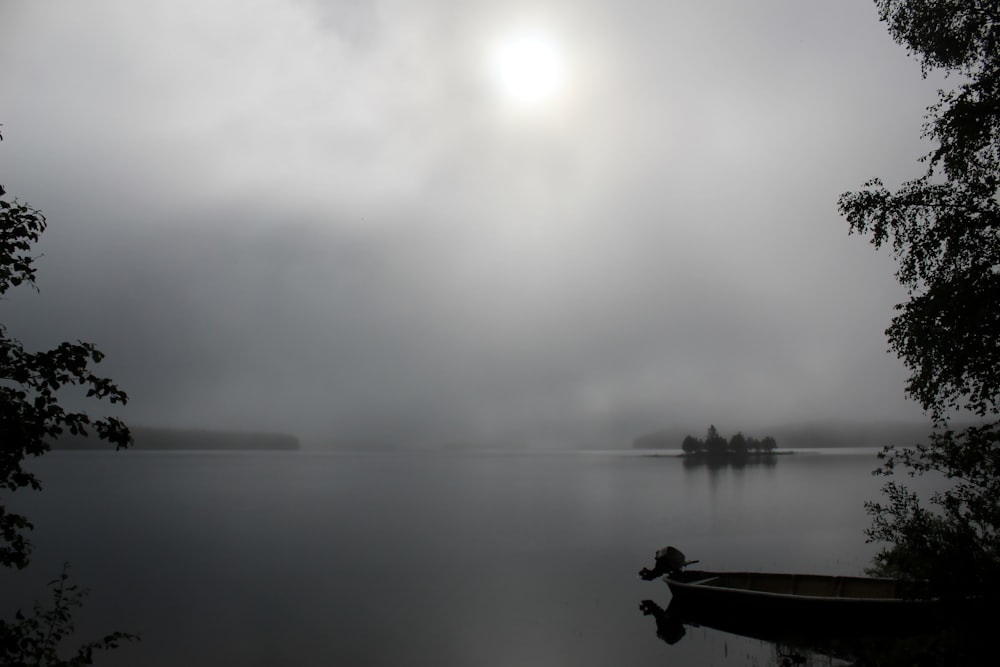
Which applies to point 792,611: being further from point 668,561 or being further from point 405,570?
point 405,570

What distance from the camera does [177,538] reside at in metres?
53.5

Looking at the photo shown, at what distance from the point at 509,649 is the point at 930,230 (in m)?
22.9

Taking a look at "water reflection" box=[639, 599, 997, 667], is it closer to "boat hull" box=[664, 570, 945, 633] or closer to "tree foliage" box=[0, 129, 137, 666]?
"boat hull" box=[664, 570, 945, 633]

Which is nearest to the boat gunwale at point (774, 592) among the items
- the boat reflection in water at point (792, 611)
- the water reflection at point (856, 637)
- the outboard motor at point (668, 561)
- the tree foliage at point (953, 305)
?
the boat reflection in water at point (792, 611)

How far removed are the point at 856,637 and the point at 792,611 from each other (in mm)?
2537

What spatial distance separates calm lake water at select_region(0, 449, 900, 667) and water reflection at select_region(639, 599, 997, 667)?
77cm

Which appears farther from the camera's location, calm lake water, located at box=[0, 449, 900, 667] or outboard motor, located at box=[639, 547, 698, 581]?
outboard motor, located at box=[639, 547, 698, 581]

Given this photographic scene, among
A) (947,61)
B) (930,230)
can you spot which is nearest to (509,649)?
(930,230)

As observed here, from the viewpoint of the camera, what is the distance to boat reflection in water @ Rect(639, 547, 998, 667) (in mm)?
21370

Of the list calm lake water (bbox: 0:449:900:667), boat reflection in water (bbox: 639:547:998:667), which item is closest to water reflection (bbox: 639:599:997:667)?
boat reflection in water (bbox: 639:547:998:667)

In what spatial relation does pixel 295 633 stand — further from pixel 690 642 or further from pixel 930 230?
pixel 930 230

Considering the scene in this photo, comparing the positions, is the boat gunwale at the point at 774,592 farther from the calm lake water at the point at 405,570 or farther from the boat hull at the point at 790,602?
the calm lake water at the point at 405,570

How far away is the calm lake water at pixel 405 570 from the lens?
2552 centimetres

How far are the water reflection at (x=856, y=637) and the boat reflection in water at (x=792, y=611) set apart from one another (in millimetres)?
40
